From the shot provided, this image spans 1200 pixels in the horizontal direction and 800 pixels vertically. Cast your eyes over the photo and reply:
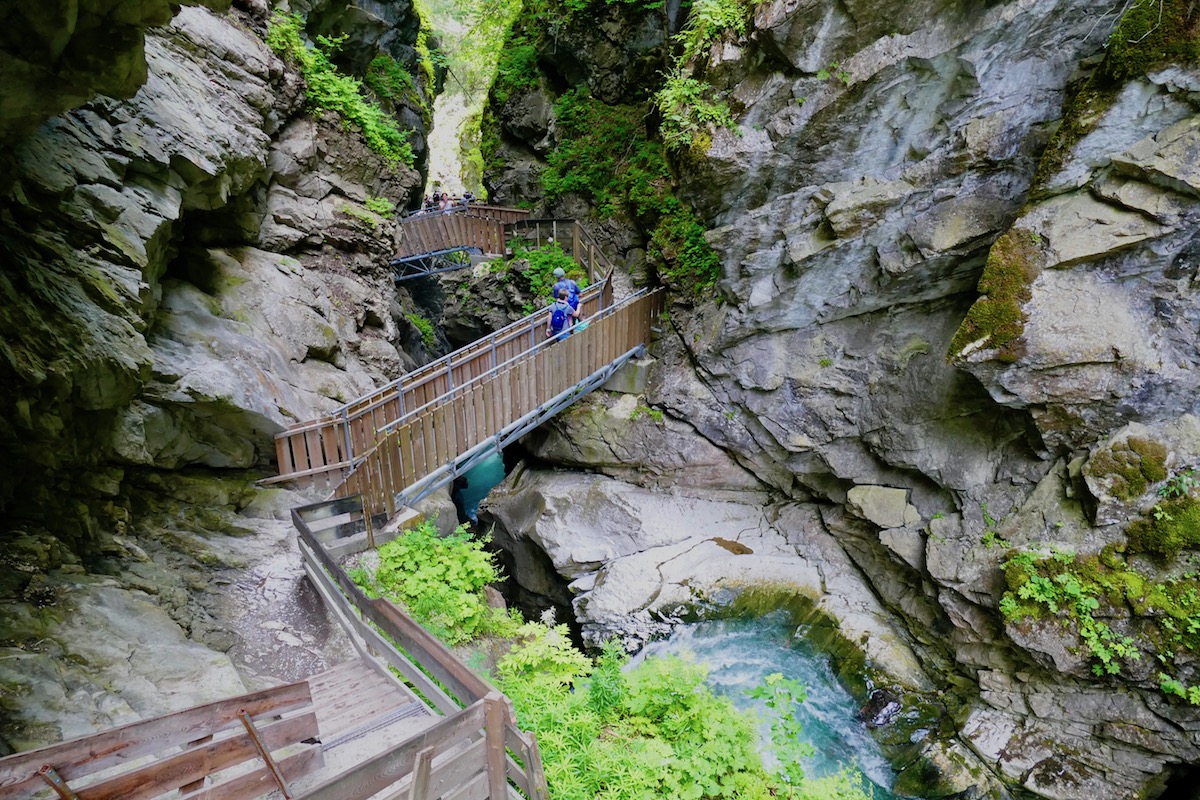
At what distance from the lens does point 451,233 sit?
1556cm

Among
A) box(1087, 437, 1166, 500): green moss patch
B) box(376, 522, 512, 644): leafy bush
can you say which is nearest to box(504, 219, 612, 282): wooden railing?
box(376, 522, 512, 644): leafy bush

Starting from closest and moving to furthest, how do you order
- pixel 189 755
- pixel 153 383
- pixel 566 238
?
pixel 189 755 → pixel 153 383 → pixel 566 238

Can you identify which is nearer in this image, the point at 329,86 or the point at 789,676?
the point at 789,676

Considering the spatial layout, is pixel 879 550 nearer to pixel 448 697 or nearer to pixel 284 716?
pixel 448 697

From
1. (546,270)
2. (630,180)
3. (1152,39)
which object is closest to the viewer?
(1152,39)

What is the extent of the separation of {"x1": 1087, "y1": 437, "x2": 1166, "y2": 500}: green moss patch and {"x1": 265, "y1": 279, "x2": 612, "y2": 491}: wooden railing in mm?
8796

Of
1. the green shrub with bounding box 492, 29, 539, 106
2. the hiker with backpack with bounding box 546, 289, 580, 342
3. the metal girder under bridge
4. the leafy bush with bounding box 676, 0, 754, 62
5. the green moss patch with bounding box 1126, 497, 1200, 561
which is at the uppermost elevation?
the green shrub with bounding box 492, 29, 539, 106

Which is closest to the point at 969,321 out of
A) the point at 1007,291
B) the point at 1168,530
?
the point at 1007,291

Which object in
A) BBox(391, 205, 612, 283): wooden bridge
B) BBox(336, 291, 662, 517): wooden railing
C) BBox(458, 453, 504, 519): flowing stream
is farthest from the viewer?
BBox(458, 453, 504, 519): flowing stream

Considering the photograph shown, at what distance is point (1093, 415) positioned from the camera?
21.6 ft

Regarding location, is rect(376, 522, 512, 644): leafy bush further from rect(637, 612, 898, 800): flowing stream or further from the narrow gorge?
rect(637, 612, 898, 800): flowing stream

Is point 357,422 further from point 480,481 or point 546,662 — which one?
point 480,481

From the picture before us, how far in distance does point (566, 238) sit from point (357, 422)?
826cm

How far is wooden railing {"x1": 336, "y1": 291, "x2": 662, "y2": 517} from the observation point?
6957 mm
